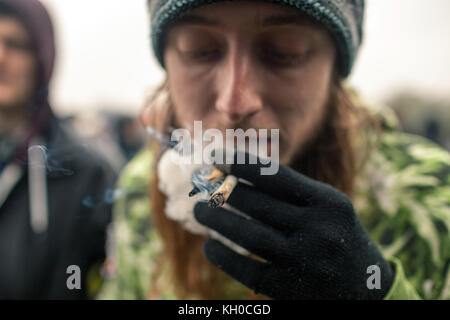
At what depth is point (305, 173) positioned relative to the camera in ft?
2.57

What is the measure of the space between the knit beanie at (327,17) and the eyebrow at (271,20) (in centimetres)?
1

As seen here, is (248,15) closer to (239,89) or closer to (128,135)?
(239,89)

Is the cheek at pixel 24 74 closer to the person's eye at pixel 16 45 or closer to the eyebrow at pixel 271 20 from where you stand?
the person's eye at pixel 16 45

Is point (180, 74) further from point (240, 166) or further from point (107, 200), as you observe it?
point (107, 200)

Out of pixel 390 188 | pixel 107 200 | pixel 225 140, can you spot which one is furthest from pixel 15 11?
pixel 390 188

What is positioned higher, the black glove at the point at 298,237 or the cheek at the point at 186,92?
the cheek at the point at 186,92

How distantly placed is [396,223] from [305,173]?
267 mm

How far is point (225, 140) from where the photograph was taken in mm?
616

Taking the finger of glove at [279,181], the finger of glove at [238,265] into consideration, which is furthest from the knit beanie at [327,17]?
the finger of glove at [238,265]

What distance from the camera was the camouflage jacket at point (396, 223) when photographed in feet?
2.49

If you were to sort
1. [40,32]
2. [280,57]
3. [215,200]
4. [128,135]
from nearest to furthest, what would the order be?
[215,200], [280,57], [40,32], [128,135]

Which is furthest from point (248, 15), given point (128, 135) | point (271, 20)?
point (128, 135)
